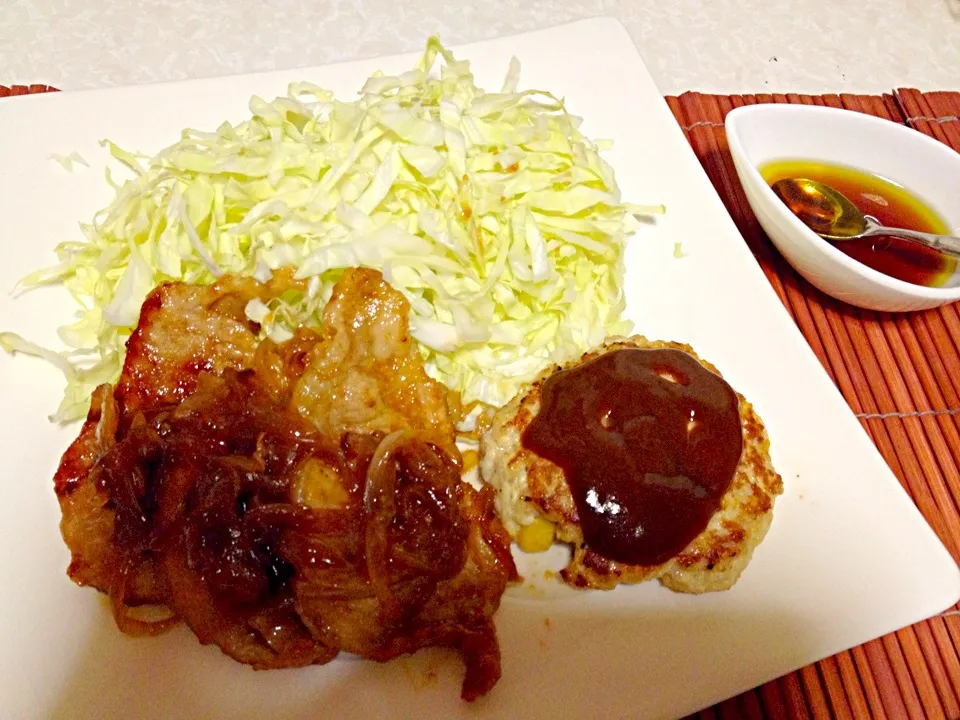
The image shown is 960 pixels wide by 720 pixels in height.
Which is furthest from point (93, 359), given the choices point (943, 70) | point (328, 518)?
point (943, 70)

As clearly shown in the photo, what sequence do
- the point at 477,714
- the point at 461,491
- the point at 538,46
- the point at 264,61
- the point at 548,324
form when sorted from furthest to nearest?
1. the point at 264,61
2. the point at 538,46
3. the point at 548,324
4. the point at 461,491
5. the point at 477,714

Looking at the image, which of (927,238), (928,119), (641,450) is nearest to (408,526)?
(641,450)

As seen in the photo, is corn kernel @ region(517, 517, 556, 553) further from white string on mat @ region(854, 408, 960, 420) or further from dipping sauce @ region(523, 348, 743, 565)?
white string on mat @ region(854, 408, 960, 420)

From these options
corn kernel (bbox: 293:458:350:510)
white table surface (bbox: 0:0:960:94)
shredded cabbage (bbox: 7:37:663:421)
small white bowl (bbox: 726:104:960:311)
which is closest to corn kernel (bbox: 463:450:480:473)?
shredded cabbage (bbox: 7:37:663:421)

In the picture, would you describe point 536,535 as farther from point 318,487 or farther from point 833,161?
point 833,161

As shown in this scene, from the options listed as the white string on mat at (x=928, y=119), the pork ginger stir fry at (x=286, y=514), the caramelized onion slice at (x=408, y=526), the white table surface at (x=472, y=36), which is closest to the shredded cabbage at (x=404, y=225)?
the pork ginger stir fry at (x=286, y=514)

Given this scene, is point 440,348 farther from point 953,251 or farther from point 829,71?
point 829,71
